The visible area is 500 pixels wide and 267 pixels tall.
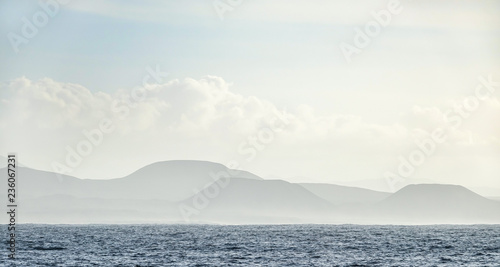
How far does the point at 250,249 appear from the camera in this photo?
111625 mm

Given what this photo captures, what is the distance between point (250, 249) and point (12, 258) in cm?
3384

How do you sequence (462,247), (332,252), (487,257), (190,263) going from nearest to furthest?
(190,263) < (487,257) < (332,252) < (462,247)

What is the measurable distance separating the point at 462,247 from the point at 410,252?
15723mm

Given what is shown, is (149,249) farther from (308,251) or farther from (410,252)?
(410,252)

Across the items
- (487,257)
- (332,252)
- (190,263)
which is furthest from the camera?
(332,252)

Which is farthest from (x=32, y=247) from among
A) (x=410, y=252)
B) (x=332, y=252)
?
(x=410, y=252)

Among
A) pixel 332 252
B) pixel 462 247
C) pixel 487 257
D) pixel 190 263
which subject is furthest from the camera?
pixel 462 247

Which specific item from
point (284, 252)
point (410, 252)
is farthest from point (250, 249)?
point (410, 252)

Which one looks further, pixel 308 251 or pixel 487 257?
pixel 308 251

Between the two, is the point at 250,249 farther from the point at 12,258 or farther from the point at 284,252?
the point at 12,258

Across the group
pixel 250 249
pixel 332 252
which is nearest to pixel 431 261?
pixel 332 252

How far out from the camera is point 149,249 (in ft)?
363

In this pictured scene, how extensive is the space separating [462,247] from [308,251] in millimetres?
26099

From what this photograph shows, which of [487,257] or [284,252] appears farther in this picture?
[284,252]
